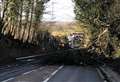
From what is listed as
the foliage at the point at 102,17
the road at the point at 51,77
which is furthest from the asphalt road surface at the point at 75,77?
the foliage at the point at 102,17

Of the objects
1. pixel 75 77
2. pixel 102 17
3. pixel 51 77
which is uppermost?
pixel 102 17

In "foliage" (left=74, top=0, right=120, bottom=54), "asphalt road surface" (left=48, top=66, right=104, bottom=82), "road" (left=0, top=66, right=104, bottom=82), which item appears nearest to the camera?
"road" (left=0, top=66, right=104, bottom=82)

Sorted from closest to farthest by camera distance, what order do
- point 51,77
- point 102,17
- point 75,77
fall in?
A: point 51,77 < point 75,77 < point 102,17

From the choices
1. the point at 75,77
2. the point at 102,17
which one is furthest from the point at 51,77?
the point at 102,17

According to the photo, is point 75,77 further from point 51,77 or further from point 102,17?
point 102,17

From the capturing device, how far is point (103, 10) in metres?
51.9

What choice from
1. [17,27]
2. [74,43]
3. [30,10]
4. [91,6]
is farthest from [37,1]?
[74,43]

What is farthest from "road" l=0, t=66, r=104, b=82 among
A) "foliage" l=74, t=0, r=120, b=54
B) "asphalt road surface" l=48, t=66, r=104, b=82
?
"foliage" l=74, t=0, r=120, b=54

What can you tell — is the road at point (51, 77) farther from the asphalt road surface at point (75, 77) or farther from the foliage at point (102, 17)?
the foliage at point (102, 17)

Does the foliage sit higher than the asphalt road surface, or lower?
higher

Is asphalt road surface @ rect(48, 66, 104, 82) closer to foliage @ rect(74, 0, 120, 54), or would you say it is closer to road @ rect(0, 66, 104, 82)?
road @ rect(0, 66, 104, 82)

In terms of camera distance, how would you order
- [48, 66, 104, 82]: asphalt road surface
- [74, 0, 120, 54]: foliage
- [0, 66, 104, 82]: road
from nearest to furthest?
[0, 66, 104, 82]: road
[48, 66, 104, 82]: asphalt road surface
[74, 0, 120, 54]: foliage

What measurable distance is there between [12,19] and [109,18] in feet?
76.8

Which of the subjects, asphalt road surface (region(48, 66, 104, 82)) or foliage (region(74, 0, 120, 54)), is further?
foliage (region(74, 0, 120, 54))
